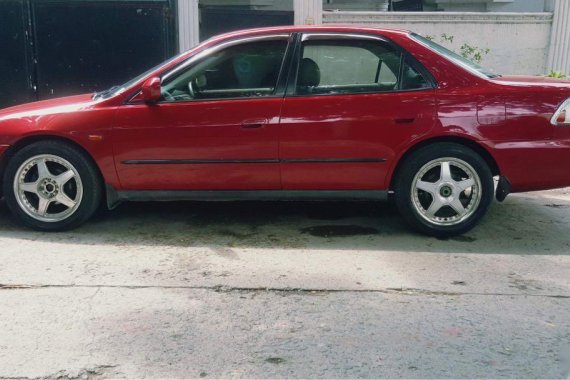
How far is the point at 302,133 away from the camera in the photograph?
193 inches

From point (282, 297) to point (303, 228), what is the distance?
1.47m

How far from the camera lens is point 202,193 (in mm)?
5090

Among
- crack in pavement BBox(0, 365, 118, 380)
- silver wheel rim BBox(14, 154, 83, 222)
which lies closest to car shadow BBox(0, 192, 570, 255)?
silver wheel rim BBox(14, 154, 83, 222)

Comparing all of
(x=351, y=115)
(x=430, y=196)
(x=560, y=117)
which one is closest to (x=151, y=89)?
(x=351, y=115)

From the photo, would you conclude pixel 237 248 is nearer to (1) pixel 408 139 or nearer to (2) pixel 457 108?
(1) pixel 408 139

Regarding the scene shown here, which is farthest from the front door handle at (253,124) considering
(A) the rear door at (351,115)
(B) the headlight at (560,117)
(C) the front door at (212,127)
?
(B) the headlight at (560,117)

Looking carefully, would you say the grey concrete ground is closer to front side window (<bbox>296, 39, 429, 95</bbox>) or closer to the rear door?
the rear door

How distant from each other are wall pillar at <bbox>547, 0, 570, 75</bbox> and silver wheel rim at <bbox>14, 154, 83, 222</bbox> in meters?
8.08

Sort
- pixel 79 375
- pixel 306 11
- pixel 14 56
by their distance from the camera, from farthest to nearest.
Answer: pixel 306 11 → pixel 14 56 → pixel 79 375

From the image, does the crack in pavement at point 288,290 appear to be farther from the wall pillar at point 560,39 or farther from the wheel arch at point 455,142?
the wall pillar at point 560,39

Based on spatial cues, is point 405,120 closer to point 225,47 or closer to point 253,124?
point 253,124

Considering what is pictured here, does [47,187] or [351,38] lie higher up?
[351,38]

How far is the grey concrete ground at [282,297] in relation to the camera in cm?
315

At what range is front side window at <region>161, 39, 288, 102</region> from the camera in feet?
16.5
